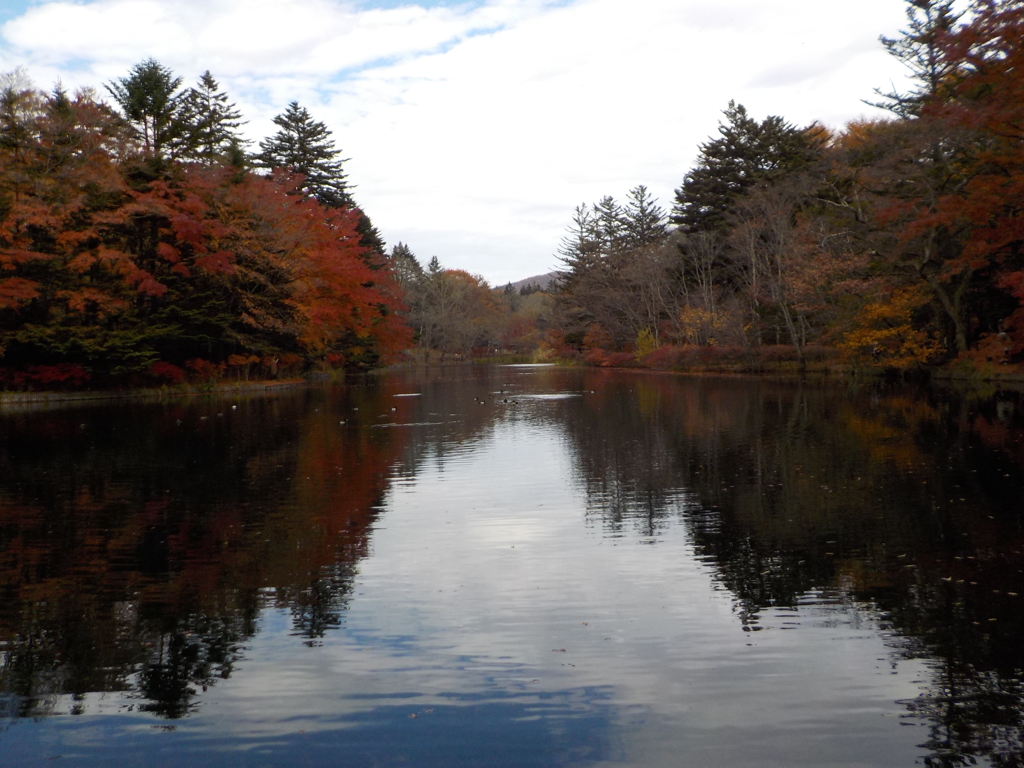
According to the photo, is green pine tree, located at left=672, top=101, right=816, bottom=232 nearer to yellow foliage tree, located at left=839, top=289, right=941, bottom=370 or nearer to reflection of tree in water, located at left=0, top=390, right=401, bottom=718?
yellow foliage tree, located at left=839, top=289, right=941, bottom=370

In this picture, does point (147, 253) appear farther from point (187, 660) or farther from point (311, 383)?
point (187, 660)

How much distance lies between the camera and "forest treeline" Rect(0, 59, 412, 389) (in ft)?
102

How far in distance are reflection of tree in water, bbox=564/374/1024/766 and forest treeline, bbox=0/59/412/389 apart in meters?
22.1

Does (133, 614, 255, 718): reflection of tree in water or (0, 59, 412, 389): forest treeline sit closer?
(133, 614, 255, 718): reflection of tree in water

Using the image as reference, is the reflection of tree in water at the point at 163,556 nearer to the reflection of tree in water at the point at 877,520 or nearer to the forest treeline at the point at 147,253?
the reflection of tree in water at the point at 877,520

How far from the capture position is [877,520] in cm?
855

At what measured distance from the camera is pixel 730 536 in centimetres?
813

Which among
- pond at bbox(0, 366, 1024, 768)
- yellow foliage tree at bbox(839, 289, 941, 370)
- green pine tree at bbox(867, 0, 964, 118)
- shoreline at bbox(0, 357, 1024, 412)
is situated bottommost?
pond at bbox(0, 366, 1024, 768)

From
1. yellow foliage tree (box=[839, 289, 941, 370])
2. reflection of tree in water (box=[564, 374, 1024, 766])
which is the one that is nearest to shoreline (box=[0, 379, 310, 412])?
reflection of tree in water (box=[564, 374, 1024, 766])

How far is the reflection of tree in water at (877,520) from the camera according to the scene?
4609 mm

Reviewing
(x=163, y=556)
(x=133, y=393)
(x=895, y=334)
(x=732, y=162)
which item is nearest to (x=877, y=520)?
(x=163, y=556)

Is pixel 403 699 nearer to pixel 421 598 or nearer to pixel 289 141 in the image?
pixel 421 598

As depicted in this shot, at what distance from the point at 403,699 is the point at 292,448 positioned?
12.0 metres

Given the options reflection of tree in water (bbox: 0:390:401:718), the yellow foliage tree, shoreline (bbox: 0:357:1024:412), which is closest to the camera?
reflection of tree in water (bbox: 0:390:401:718)
